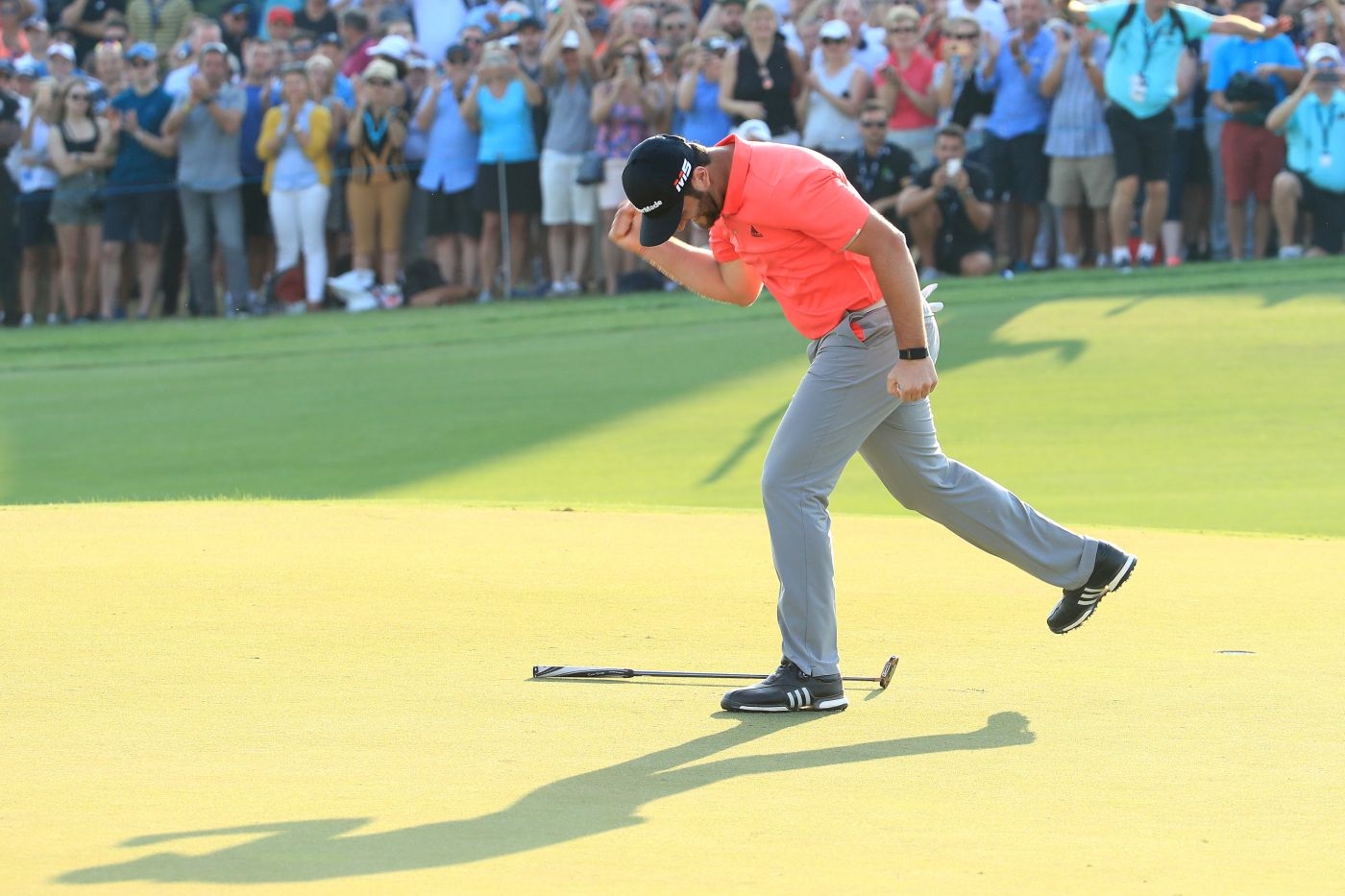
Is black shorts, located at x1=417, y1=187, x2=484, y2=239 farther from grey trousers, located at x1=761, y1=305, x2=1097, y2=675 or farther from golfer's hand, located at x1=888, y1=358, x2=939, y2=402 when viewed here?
golfer's hand, located at x1=888, y1=358, x2=939, y2=402

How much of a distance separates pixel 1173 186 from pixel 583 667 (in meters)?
13.1

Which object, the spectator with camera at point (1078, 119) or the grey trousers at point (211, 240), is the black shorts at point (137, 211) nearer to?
the grey trousers at point (211, 240)

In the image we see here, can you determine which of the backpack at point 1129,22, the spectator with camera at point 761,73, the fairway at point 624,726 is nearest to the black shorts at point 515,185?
the spectator with camera at point 761,73

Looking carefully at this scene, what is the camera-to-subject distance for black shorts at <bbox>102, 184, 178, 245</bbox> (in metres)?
21.2

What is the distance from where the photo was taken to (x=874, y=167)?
18.2 m

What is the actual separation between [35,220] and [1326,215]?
13498 millimetres

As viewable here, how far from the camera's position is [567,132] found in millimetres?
19797

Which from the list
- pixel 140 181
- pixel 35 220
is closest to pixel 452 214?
pixel 140 181

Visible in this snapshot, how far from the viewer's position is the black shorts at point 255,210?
840 inches

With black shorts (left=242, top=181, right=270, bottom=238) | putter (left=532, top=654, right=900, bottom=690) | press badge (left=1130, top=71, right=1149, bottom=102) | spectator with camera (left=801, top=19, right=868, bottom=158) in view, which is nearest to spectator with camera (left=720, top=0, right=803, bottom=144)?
spectator with camera (left=801, top=19, right=868, bottom=158)

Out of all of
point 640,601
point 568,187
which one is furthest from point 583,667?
point 568,187

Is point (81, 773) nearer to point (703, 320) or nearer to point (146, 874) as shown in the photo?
point (146, 874)

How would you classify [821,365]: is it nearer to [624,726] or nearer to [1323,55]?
[624,726]

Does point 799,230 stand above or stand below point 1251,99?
above
